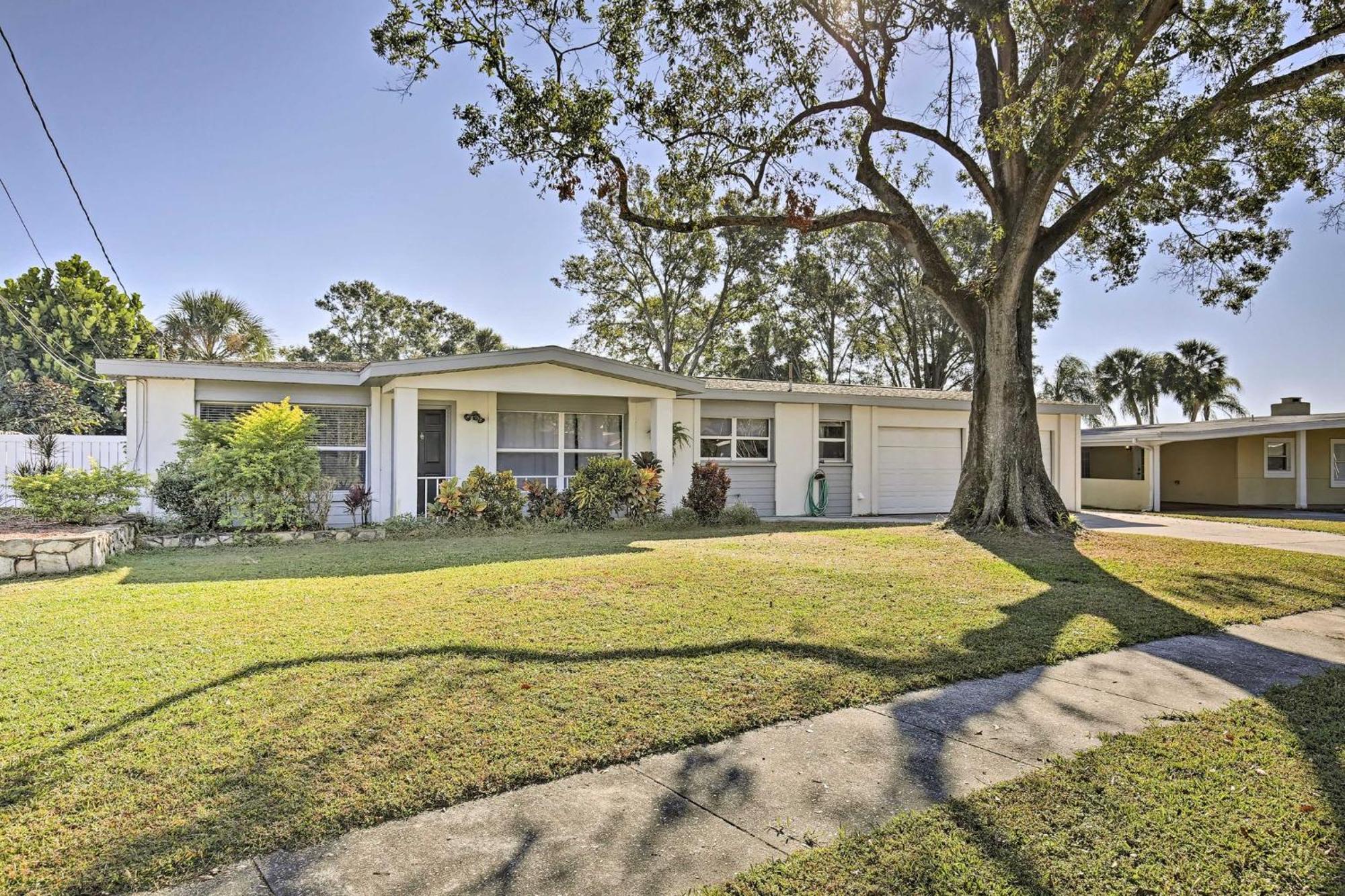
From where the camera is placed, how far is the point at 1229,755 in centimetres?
329

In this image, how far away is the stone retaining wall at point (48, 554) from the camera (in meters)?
7.52

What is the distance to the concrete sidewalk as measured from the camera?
233 cm

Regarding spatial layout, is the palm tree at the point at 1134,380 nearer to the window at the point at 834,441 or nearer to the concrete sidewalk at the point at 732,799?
the window at the point at 834,441

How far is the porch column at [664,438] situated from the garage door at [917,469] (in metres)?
5.81

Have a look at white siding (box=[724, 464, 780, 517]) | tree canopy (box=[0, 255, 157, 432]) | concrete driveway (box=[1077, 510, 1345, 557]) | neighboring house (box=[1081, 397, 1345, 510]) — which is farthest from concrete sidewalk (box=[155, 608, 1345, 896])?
tree canopy (box=[0, 255, 157, 432])

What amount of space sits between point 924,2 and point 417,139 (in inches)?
322

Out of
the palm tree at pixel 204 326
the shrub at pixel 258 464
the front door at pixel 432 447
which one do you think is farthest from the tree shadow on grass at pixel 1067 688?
the palm tree at pixel 204 326

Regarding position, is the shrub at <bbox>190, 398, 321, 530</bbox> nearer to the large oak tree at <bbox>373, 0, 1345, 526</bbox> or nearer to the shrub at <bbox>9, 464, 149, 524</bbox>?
the shrub at <bbox>9, 464, 149, 524</bbox>

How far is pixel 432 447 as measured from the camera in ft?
45.1

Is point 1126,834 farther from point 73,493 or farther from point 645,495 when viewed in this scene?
point 73,493

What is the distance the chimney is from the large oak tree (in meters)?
13.0

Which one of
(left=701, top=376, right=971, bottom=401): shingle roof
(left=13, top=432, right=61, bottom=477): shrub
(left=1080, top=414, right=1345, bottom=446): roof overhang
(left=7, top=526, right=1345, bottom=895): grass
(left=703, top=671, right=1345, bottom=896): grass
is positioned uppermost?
(left=701, top=376, right=971, bottom=401): shingle roof

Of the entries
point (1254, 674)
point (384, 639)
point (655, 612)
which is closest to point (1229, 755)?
point (1254, 674)

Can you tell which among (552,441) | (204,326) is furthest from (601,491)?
(204,326)
